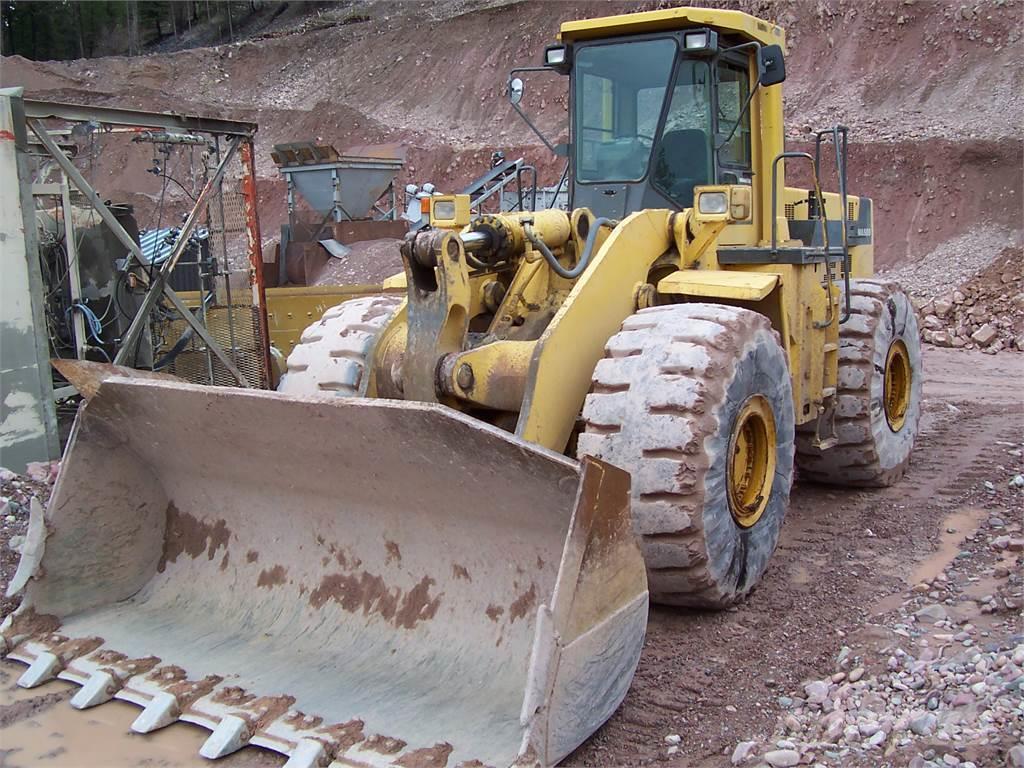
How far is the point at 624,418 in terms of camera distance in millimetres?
3980

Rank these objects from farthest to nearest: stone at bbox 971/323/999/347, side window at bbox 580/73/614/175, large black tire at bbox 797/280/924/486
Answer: stone at bbox 971/323/999/347 < large black tire at bbox 797/280/924/486 < side window at bbox 580/73/614/175

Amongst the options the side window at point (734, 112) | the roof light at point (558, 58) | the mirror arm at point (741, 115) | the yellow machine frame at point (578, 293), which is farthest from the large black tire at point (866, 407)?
the roof light at point (558, 58)

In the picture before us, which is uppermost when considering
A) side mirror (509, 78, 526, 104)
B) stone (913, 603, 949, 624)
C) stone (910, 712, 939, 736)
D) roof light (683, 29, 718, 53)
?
roof light (683, 29, 718, 53)

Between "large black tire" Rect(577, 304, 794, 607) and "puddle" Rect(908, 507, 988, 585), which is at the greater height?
"large black tire" Rect(577, 304, 794, 607)

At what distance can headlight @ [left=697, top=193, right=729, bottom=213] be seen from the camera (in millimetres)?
4773

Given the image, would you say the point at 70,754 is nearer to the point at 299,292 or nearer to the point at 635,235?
the point at 635,235

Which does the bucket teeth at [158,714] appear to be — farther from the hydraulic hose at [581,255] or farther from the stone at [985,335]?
the stone at [985,335]

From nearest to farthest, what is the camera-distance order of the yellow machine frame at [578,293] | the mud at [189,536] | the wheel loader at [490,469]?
the wheel loader at [490,469], the yellow machine frame at [578,293], the mud at [189,536]

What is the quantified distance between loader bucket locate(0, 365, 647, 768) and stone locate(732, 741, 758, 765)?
0.40 metres

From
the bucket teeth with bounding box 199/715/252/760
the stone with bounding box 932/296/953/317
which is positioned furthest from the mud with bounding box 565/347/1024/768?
the stone with bounding box 932/296/953/317

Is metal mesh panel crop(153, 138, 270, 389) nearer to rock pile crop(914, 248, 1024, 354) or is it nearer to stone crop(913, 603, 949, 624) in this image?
stone crop(913, 603, 949, 624)

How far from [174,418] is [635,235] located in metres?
2.15

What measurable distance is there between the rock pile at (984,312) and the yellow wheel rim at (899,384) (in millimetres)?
6001

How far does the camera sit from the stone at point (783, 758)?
321 cm
